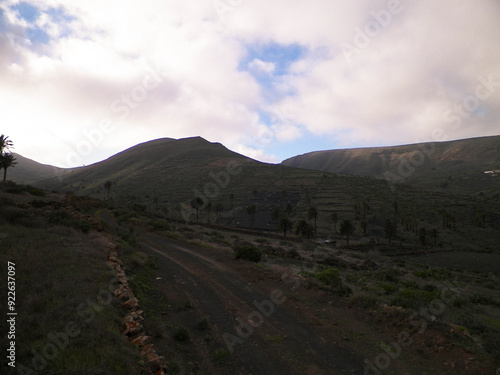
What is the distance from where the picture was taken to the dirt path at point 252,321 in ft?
26.1

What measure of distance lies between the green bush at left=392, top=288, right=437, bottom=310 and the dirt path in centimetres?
366

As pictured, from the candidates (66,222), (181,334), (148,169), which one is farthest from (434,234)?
(148,169)

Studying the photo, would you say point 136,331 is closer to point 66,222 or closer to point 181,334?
point 181,334

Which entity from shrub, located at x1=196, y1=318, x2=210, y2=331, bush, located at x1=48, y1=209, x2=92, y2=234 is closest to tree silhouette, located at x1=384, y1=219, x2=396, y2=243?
bush, located at x1=48, y1=209, x2=92, y2=234

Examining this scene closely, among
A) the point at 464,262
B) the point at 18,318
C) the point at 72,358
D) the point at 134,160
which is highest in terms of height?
the point at 134,160

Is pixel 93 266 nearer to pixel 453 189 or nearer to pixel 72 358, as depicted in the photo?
pixel 72 358

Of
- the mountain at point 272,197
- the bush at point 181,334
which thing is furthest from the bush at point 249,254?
the mountain at point 272,197

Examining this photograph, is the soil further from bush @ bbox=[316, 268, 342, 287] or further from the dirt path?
bush @ bbox=[316, 268, 342, 287]

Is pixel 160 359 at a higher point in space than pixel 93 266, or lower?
lower

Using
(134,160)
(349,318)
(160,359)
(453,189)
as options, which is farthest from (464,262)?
(134,160)

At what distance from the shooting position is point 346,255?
41.1m

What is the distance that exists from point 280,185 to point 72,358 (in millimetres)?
108274

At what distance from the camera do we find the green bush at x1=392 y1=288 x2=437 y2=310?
1108cm

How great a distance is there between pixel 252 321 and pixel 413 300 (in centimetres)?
688
